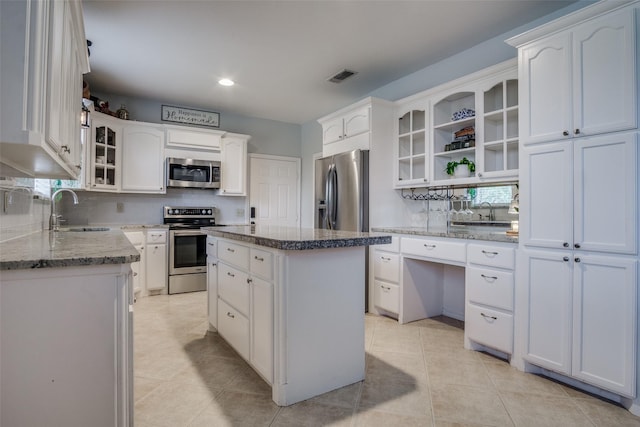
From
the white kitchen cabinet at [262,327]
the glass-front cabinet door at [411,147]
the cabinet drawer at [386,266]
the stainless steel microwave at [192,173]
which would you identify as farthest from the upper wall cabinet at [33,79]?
the stainless steel microwave at [192,173]

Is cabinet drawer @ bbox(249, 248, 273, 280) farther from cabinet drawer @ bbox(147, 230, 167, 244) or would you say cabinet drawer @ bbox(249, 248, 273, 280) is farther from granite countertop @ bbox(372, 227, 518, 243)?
cabinet drawer @ bbox(147, 230, 167, 244)

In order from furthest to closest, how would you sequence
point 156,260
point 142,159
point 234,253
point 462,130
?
point 142,159
point 156,260
point 462,130
point 234,253

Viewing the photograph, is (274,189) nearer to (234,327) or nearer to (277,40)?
(277,40)

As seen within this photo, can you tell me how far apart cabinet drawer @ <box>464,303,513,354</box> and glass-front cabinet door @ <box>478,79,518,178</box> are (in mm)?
1071

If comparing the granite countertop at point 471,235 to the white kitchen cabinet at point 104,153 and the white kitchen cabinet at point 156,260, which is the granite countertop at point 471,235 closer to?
the white kitchen cabinet at point 156,260

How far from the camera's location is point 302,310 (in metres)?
1.88

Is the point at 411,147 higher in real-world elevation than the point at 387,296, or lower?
higher

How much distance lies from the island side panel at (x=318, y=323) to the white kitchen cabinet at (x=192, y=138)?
3497 millimetres

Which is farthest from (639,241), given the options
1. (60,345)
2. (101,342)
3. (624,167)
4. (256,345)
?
(60,345)

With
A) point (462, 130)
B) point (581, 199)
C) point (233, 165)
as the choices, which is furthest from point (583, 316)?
point (233, 165)

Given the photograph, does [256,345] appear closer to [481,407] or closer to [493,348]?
[481,407]

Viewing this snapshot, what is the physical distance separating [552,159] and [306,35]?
→ 2.18 meters

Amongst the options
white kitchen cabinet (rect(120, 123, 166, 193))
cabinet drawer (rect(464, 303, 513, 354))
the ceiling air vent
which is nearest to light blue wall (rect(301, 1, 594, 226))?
the ceiling air vent

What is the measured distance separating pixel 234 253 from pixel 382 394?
4.27 feet
